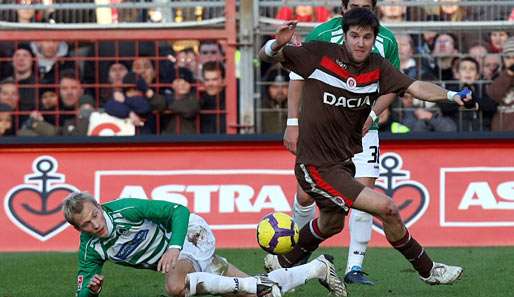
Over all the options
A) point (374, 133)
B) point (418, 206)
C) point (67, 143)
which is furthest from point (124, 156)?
point (374, 133)

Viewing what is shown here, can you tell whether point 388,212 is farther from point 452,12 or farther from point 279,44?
point 452,12

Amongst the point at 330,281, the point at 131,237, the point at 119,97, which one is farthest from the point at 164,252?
the point at 119,97

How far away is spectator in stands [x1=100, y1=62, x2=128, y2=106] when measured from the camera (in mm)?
13336

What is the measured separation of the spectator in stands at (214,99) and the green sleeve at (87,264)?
528 cm

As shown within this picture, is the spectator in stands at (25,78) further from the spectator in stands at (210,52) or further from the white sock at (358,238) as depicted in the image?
the white sock at (358,238)

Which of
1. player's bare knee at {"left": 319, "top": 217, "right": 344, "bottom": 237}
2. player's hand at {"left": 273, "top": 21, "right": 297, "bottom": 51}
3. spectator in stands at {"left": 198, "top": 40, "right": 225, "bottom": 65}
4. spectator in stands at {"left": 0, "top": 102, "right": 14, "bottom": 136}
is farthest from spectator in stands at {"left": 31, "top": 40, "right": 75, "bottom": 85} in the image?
player's hand at {"left": 273, "top": 21, "right": 297, "bottom": 51}

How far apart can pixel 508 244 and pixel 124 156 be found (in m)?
3.95

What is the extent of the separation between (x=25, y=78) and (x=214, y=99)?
6.68 ft

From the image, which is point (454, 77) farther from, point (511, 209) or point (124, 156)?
point (124, 156)

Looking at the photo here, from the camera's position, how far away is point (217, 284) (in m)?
7.75

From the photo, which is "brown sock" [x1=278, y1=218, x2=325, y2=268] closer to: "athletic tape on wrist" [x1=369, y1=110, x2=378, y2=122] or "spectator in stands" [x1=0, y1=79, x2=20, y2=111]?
"athletic tape on wrist" [x1=369, y1=110, x2=378, y2=122]

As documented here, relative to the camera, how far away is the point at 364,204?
8117mm

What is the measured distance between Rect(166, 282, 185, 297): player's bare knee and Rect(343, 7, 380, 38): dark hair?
1.95 metres

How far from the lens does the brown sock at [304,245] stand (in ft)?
29.3
